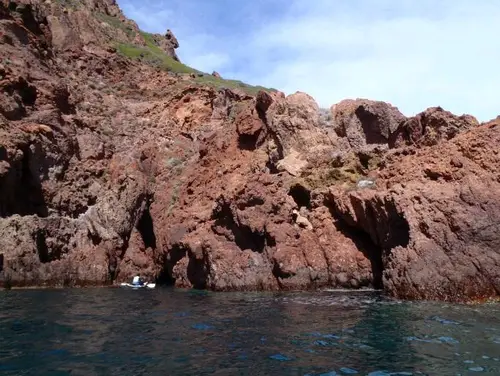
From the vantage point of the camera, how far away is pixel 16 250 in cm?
2802

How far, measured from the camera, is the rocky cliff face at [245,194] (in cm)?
2214

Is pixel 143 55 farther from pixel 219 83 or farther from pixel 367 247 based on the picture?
pixel 367 247

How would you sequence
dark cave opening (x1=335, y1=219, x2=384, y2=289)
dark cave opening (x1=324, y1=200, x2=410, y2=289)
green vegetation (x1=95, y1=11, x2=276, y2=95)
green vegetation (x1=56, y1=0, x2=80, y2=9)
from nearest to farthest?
1. dark cave opening (x1=324, y1=200, x2=410, y2=289)
2. dark cave opening (x1=335, y1=219, x2=384, y2=289)
3. green vegetation (x1=56, y1=0, x2=80, y2=9)
4. green vegetation (x1=95, y1=11, x2=276, y2=95)

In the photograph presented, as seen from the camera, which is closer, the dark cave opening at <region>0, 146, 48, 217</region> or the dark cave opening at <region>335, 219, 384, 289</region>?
the dark cave opening at <region>335, 219, 384, 289</region>

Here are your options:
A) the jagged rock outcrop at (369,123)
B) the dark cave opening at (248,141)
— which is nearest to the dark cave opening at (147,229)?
the dark cave opening at (248,141)

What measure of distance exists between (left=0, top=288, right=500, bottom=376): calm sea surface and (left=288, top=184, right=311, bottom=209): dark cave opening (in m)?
11.8

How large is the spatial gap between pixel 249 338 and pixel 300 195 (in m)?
20.0

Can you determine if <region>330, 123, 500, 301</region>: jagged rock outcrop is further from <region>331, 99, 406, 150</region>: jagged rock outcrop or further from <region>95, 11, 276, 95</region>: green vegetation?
<region>95, 11, 276, 95</region>: green vegetation

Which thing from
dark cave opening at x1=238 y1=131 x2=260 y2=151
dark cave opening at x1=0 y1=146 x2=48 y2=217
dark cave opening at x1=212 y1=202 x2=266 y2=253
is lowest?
dark cave opening at x1=212 y1=202 x2=266 y2=253

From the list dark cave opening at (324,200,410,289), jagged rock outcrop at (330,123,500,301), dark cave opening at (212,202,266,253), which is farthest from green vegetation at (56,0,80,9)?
jagged rock outcrop at (330,123,500,301)

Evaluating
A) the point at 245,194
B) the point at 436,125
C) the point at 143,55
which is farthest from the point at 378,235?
the point at 143,55

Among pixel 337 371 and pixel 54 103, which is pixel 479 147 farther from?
pixel 54 103

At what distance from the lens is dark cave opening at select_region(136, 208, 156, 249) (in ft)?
118

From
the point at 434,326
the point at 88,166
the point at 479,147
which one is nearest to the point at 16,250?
the point at 88,166
